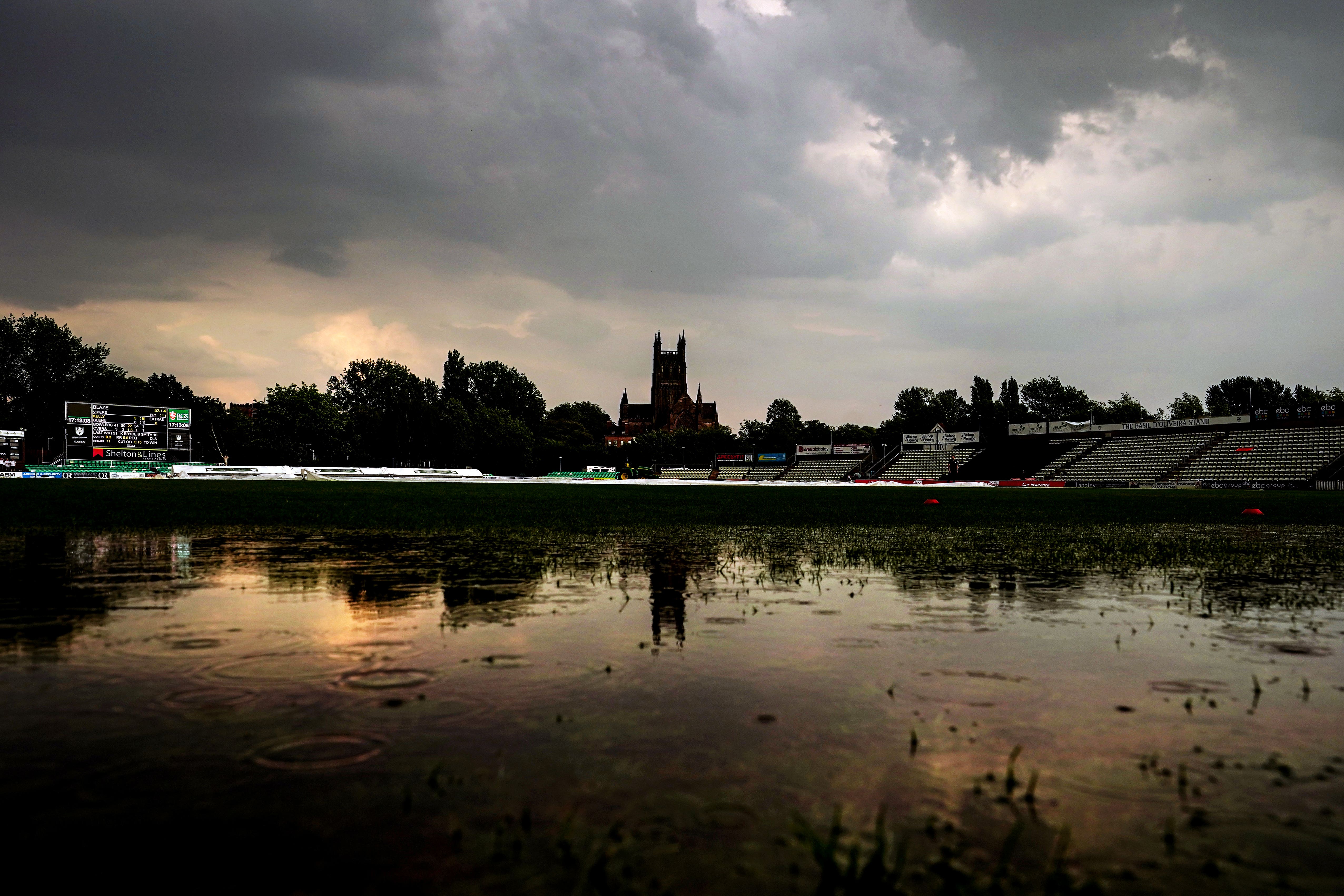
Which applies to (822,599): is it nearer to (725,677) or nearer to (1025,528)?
(725,677)

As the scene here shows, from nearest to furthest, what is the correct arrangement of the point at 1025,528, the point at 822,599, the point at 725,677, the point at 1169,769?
the point at 1169,769 < the point at 725,677 < the point at 822,599 < the point at 1025,528

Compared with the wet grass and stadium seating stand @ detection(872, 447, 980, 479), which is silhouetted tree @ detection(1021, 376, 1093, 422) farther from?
the wet grass

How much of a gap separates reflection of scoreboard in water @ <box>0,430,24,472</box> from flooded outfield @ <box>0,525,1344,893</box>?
283 ft

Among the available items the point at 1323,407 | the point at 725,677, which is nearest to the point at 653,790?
the point at 725,677

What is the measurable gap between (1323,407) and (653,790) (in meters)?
89.4

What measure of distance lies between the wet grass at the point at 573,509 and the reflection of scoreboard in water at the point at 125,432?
681 inches

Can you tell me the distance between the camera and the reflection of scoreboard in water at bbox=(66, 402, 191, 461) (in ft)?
222

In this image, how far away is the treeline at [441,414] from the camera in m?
103

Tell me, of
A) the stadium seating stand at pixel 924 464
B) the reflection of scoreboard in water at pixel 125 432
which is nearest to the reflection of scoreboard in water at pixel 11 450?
the reflection of scoreboard in water at pixel 125 432

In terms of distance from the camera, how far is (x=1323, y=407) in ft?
237

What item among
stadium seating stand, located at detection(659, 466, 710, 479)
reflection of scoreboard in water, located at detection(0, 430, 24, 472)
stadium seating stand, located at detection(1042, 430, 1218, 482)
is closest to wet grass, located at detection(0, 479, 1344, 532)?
stadium seating stand, located at detection(1042, 430, 1218, 482)

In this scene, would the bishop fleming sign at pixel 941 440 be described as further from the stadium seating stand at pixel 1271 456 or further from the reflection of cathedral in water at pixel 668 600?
the reflection of cathedral in water at pixel 668 600

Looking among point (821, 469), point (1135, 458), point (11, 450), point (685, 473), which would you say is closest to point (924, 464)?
point (821, 469)

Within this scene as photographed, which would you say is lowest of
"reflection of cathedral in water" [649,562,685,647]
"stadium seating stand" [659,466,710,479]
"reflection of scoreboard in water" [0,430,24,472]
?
"reflection of cathedral in water" [649,562,685,647]
